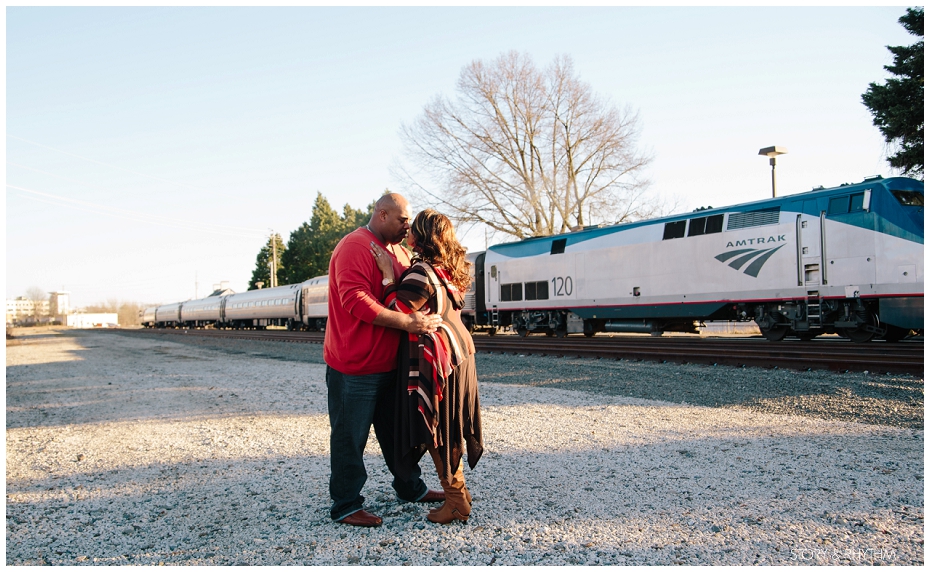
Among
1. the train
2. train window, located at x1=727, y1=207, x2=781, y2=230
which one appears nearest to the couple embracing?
the train

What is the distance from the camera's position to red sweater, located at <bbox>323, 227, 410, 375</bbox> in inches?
136

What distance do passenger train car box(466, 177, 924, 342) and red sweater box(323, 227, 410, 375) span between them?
12.4 m

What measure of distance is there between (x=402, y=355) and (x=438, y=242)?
27.0 inches

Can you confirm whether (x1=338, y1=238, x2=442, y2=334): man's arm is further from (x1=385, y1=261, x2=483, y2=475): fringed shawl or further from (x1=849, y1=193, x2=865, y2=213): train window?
(x1=849, y1=193, x2=865, y2=213): train window

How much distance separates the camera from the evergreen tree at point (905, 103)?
1841cm

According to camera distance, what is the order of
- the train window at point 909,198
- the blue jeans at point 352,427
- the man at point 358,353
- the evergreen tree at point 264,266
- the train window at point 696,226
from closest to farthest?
1. the man at point 358,353
2. the blue jeans at point 352,427
3. the train window at point 909,198
4. the train window at point 696,226
5. the evergreen tree at point 264,266

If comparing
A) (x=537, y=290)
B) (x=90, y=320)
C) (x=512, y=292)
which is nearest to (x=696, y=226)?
(x=537, y=290)

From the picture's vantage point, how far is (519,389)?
892 cm

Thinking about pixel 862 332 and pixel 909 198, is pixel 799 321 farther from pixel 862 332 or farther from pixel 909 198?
pixel 909 198

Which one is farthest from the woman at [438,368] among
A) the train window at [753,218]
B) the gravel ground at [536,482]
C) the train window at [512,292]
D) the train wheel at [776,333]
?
the train window at [512,292]

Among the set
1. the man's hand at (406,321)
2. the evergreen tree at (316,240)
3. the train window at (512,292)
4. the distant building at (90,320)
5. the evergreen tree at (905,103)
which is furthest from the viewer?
the distant building at (90,320)

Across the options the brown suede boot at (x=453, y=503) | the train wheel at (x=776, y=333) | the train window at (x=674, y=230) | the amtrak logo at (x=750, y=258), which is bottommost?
the brown suede boot at (x=453, y=503)

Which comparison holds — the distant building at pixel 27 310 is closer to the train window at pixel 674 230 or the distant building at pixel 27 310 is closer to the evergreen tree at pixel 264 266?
the evergreen tree at pixel 264 266

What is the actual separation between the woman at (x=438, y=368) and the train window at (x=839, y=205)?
12377 mm
